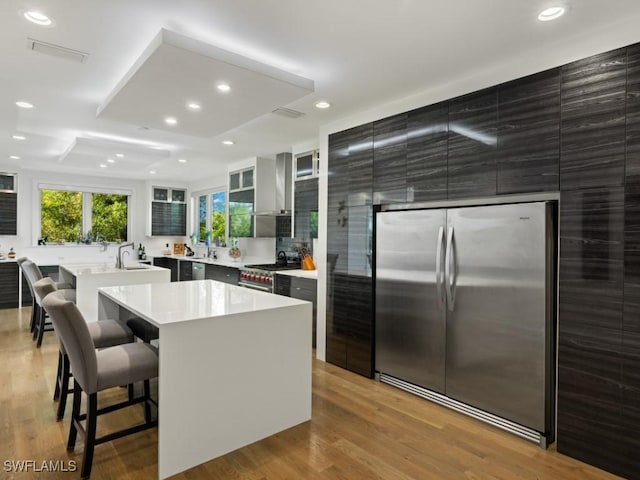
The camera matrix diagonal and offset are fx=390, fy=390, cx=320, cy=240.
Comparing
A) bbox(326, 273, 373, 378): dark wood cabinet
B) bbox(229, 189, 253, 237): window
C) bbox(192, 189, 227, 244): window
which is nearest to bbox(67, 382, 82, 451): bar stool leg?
bbox(326, 273, 373, 378): dark wood cabinet

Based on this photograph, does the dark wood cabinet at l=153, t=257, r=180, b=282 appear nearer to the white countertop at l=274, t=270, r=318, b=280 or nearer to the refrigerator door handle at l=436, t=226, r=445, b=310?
the white countertop at l=274, t=270, r=318, b=280

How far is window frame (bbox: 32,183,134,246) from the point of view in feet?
23.5

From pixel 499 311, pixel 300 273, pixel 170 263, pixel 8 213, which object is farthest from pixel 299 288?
pixel 8 213

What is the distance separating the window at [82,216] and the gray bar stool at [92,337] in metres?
5.40

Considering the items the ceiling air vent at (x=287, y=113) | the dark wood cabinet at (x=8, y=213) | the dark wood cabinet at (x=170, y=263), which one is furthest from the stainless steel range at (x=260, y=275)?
the dark wood cabinet at (x=8, y=213)

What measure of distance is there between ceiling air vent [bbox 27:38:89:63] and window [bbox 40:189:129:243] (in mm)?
5883

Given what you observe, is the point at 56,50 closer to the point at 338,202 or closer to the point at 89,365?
the point at 89,365

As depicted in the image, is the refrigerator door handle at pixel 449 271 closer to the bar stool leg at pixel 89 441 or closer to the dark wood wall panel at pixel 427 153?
the dark wood wall panel at pixel 427 153

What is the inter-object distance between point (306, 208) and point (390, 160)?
1601mm

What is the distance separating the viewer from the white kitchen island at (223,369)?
2.13 m

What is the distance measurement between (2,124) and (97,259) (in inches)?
158

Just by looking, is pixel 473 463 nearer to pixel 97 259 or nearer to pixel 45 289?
pixel 45 289

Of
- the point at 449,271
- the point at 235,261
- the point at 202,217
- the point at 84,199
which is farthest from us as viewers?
the point at 202,217

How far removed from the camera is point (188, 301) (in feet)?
8.83
